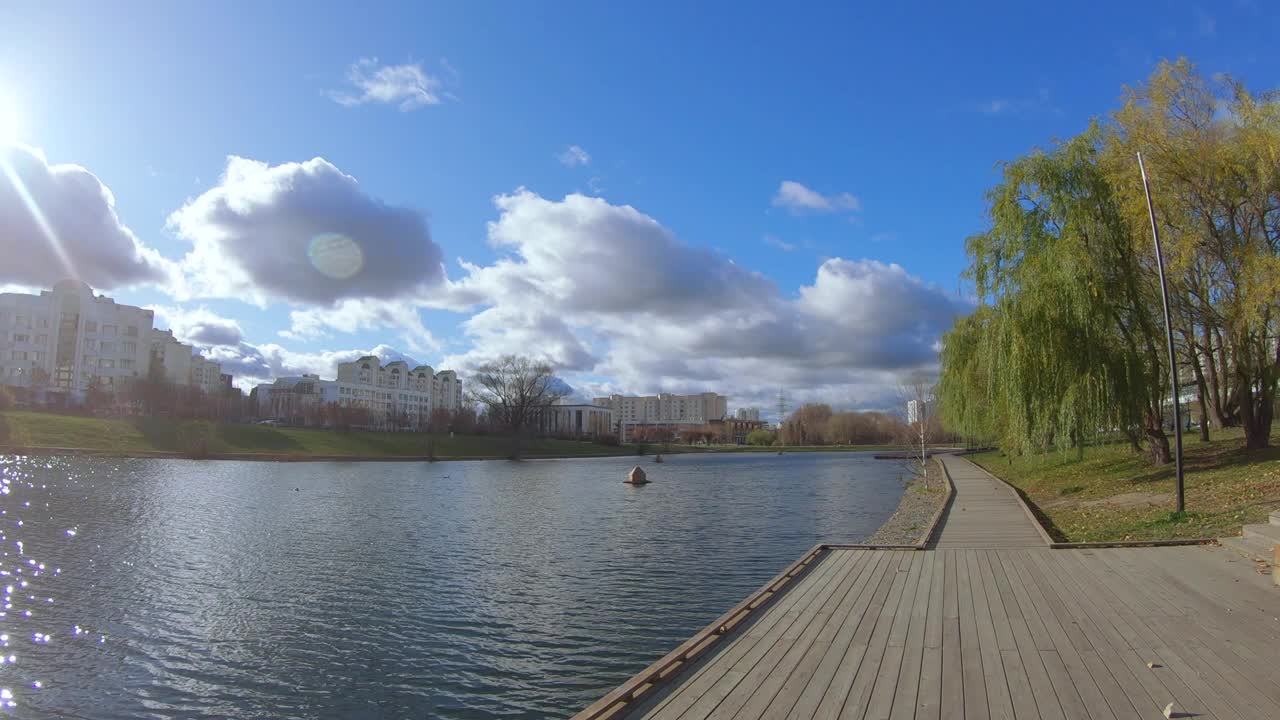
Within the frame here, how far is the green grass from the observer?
160 ft

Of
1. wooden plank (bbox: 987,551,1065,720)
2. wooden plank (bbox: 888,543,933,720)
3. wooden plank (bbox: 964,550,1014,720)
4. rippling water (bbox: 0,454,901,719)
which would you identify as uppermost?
wooden plank (bbox: 987,551,1065,720)

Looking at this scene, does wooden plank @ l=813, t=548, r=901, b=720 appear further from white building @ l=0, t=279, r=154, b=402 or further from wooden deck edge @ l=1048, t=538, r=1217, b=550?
white building @ l=0, t=279, r=154, b=402

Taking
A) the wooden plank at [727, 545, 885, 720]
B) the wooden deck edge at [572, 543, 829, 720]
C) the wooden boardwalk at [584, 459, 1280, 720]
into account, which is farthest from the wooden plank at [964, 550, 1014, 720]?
the wooden deck edge at [572, 543, 829, 720]

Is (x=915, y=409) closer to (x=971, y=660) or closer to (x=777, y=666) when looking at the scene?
(x=971, y=660)

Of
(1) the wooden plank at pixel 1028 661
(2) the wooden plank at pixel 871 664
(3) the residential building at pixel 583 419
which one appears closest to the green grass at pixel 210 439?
(2) the wooden plank at pixel 871 664

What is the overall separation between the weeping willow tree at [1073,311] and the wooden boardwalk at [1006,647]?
9002mm

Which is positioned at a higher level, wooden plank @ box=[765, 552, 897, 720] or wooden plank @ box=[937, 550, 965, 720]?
wooden plank @ box=[937, 550, 965, 720]

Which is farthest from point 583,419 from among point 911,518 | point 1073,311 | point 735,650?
point 735,650

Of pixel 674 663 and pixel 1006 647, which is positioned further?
pixel 1006 647

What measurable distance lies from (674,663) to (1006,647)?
2645 mm

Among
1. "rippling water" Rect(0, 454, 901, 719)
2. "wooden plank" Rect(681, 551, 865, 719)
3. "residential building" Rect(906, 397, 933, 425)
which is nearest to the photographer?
"wooden plank" Rect(681, 551, 865, 719)

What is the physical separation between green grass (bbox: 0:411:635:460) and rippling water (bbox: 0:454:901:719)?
30765mm

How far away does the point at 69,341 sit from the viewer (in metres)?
80.1

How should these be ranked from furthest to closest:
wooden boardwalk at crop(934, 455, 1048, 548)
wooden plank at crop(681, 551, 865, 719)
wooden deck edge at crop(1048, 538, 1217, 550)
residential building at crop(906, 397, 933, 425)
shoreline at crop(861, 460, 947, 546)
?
residential building at crop(906, 397, 933, 425) → shoreline at crop(861, 460, 947, 546) → wooden boardwalk at crop(934, 455, 1048, 548) → wooden deck edge at crop(1048, 538, 1217, 550) → wooden plank at crop(681, 551, 865, 719)
